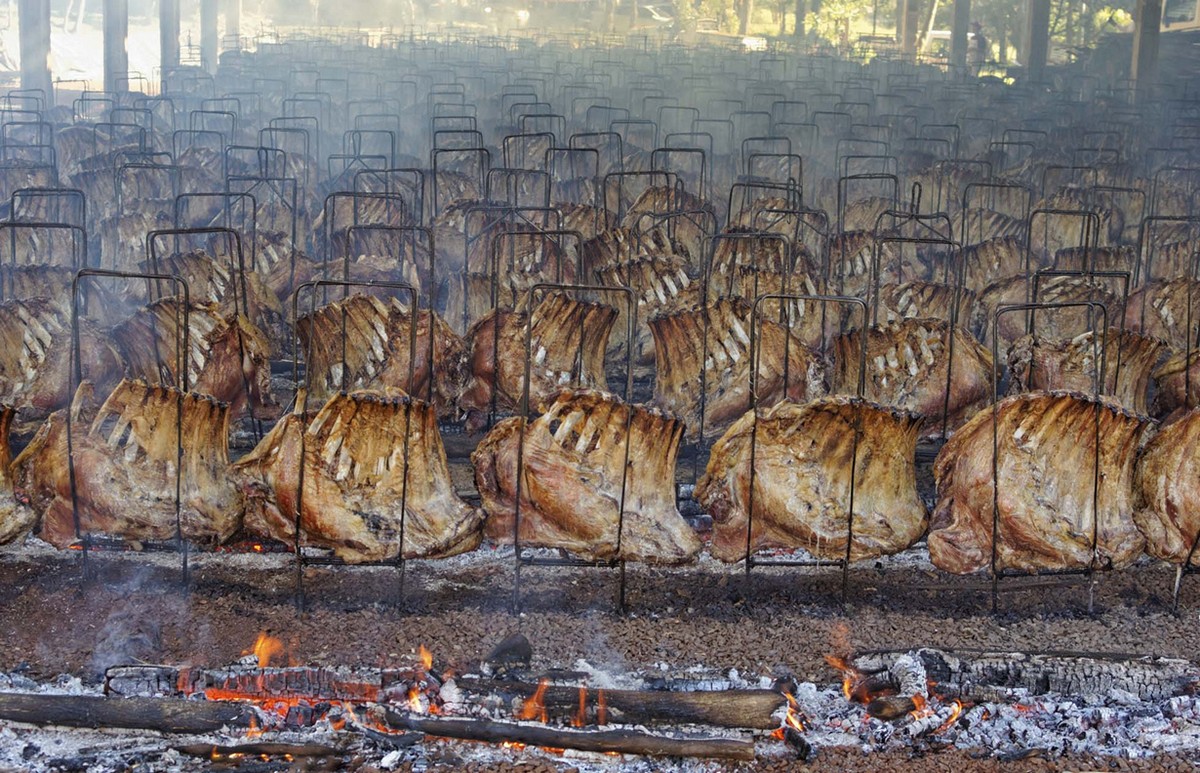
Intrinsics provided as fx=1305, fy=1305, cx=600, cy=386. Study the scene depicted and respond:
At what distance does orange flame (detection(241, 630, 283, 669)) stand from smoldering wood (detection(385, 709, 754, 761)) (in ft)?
3.36

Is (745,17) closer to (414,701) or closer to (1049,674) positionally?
(1049,674)

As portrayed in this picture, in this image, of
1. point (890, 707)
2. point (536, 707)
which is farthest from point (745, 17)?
point (536, 707)

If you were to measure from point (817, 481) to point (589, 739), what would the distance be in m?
2.15

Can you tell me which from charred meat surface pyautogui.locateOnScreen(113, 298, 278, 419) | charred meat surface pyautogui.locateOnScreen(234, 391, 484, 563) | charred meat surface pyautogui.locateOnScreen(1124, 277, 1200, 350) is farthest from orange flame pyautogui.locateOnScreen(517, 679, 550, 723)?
charred meat surface pyautogui.locateOnScreen(1124, 277, 1200, 350)

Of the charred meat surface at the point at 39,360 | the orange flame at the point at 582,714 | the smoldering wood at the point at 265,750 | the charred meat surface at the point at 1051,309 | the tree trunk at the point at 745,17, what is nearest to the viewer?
the smoldering wood at the point at 265,750

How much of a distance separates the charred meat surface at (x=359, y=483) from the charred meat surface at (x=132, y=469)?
0.25m

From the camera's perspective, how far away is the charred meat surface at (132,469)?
24.2 ft

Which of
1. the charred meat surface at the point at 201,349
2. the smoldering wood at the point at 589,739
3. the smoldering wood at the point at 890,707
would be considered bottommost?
the smoldering wood at the point at 589,739

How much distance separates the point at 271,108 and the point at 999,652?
A: 25.9 metres

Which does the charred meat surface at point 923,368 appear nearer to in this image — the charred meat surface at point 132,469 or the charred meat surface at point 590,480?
the charred meat surface at point 590,480

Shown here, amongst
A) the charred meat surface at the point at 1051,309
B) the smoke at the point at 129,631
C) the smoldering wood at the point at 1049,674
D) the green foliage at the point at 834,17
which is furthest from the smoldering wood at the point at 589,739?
the green foliage at the point at 834,17

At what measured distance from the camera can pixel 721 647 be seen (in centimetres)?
719

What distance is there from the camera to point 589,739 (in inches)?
244

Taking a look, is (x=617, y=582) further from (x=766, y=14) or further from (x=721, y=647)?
(x=766, y=14)
